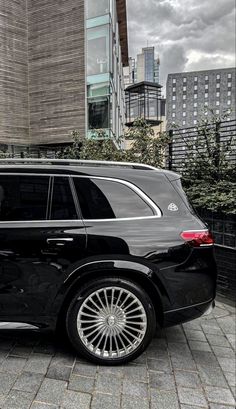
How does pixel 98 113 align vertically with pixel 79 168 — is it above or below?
above

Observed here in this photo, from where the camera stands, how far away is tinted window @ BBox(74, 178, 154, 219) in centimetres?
251

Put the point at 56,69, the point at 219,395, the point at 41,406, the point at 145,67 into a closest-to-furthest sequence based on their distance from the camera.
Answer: the point at 41,406, the point at 219,395, the point at 56,69, the point at 145,67

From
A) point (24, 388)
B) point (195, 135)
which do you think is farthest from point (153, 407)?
point (195, 135)

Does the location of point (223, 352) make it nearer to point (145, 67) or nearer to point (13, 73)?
point (13, 73)

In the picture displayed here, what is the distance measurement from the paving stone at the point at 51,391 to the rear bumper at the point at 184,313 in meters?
0.88

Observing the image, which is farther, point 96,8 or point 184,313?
point 96,8

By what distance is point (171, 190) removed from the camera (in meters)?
2.61

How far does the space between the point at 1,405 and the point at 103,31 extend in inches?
617

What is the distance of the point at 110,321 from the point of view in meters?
2.50

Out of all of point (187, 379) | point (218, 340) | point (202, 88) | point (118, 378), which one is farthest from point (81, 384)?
point (202, 88)

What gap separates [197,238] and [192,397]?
1.11 meters

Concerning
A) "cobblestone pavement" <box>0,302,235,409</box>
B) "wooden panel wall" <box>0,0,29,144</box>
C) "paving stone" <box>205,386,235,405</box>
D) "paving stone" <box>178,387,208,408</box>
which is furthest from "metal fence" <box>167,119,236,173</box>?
"wooden panel wall" <box>0,0,29,144</box>

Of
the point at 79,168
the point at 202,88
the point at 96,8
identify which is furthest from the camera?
the point at 202,88

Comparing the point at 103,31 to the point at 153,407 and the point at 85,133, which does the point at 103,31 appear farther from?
the point at 153,407
